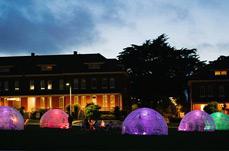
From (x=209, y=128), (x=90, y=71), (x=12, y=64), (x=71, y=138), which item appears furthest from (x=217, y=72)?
(x=71, y=138)

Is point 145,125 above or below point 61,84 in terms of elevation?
below

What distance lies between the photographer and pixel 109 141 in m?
19.6

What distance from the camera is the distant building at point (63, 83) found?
262ft

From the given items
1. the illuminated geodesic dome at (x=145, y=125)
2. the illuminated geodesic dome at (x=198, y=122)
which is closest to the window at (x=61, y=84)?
the illuminated geodesic dome at (x=198, y=122)

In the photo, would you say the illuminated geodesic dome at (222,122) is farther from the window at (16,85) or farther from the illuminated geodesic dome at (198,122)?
the window at (16,85)

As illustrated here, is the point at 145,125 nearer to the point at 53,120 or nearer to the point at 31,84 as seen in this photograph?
the point at 53,120

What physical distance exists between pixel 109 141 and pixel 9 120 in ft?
27.6

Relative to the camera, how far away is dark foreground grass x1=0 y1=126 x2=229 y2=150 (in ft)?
63.6

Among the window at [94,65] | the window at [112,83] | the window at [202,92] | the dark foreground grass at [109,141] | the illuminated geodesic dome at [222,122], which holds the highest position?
the window at [94,65]

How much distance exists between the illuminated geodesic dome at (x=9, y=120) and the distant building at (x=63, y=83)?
50.9m

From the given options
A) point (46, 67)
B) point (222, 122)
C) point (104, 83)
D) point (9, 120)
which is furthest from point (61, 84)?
point (9, 120)

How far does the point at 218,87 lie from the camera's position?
80.2 metres

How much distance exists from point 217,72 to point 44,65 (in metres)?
27.1

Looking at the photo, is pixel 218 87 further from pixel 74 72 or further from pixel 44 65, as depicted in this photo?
pixel 44 65
